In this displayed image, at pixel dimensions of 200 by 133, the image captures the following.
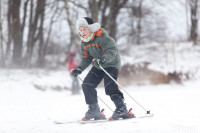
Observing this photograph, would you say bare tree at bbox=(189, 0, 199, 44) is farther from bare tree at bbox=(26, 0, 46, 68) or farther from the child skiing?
the child skiing

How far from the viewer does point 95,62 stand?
453 centimetres

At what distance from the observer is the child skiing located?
4.72 metres

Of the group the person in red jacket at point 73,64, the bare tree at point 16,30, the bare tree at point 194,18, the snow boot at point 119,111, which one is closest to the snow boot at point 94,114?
the snow boot at point 119,111

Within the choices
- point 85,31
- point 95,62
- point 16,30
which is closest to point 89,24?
point 85,31

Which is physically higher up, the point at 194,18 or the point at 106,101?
the point at 194,18

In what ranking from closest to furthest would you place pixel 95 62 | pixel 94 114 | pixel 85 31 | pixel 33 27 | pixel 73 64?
pixel 95 62, pixel 85 31, pixel 94 114, pixel 73 64, pixel 33 27

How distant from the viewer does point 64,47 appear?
24578mm

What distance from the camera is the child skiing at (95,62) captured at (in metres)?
4.72

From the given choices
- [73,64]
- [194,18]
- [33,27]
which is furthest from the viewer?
[33,27]

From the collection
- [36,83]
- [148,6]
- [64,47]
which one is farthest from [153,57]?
[64,47]

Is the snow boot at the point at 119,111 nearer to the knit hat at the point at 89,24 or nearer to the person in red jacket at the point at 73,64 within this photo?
the knit hat at the point at 89,24

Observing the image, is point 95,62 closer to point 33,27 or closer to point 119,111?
point 119,111

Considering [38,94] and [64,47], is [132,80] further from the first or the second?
[64,47]

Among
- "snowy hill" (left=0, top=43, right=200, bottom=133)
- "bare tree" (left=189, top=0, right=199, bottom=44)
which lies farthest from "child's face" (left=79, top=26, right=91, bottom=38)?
"bare tree" (left=189, top=0, right=199, bottom=44)
